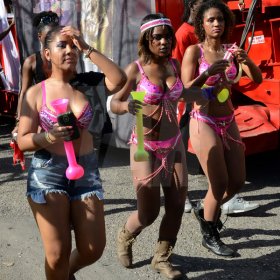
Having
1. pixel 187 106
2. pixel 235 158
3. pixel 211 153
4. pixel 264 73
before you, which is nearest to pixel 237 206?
pixel 187 106

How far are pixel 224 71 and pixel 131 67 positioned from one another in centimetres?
66

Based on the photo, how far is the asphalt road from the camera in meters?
3.88

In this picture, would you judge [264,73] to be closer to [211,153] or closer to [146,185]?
[211,153]

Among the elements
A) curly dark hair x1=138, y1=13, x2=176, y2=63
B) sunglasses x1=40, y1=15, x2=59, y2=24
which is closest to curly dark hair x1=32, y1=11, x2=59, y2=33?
sunglasses x1=40, y1=15, x2=59, y2=24

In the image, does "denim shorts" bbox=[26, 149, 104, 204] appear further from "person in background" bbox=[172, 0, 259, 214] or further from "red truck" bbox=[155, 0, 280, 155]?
"red truck" bbox=[155, 0, 280, 155]

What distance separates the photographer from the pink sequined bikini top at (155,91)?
3592 millimetres

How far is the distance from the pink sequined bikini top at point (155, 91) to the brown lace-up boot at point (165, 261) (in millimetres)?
956

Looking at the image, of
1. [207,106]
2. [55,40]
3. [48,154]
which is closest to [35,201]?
[48,154]

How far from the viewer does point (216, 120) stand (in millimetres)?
4008

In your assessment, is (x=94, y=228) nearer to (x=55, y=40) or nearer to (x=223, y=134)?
(x=55, y=40)

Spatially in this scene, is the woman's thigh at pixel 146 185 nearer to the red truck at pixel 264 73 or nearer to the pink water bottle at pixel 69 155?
the pink water bottle at pixel 69 155

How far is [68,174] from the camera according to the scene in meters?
2.78

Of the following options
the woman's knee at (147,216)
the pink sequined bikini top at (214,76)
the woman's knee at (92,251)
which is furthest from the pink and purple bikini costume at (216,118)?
the woman's knee at (92,251)

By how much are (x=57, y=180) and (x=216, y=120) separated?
58.6 inches
